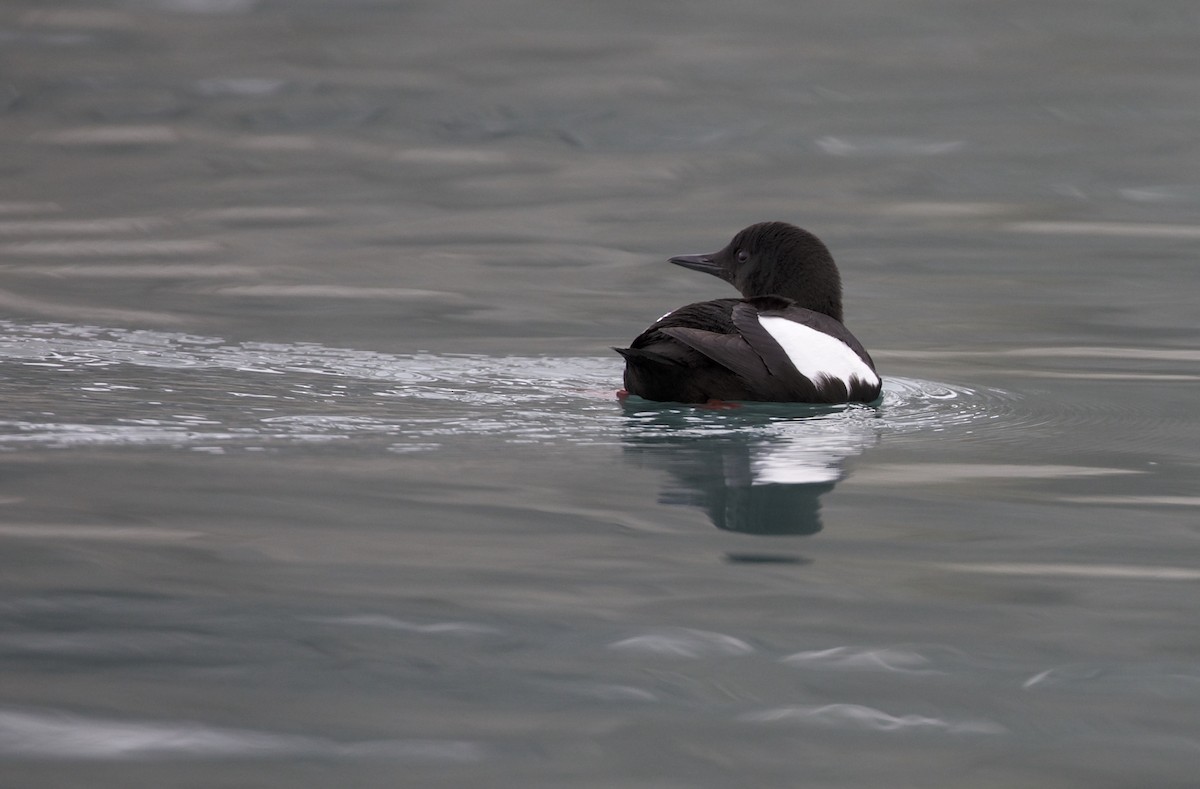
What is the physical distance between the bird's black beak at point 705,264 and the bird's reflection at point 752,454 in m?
1.17

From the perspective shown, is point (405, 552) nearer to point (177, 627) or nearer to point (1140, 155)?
point (177, 627)

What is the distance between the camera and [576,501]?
5.47 metres

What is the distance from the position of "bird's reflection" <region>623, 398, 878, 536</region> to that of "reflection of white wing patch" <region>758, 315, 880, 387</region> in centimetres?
15

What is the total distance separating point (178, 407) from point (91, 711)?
304 cm

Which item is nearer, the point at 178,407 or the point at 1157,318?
the point at 178,407

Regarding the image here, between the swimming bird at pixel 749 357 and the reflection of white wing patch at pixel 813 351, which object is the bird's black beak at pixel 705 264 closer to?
the swimming bird at pixel 749 357

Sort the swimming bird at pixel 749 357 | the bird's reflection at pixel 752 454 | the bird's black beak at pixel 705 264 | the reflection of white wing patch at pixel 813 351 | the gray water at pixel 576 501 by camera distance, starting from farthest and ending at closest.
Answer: the bird's black beak at pixel 705 264, the reflection of white wing patch at pixel 813 351, the swimming bird at pixel 749 357, the bird's reflection at pixel 752 454, the gray water at pixel 576 501

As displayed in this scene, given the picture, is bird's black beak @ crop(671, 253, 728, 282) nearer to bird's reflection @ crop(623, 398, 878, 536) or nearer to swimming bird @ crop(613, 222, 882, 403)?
swimming bird @ crop(613, 222, 882, 403)

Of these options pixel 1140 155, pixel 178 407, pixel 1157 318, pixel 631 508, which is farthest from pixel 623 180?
pixel 631 508

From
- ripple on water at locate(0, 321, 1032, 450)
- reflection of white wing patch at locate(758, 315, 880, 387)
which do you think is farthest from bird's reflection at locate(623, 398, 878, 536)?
reflection of white wing patch at locate(758, 315, 880, 387)

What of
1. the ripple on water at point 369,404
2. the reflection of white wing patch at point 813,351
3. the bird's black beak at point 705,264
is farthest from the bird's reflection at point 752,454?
the bird's black beak at point 705,264

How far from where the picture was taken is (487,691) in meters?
3.82

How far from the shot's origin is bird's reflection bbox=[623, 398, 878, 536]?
5371 mm

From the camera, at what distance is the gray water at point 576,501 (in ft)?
11.9
